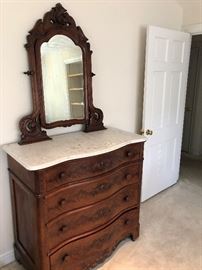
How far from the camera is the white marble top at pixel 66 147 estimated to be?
1446mm

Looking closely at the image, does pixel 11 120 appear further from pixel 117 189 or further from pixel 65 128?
pixel 117 189

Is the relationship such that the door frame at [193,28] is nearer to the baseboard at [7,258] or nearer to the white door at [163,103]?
the white door at [163,103]

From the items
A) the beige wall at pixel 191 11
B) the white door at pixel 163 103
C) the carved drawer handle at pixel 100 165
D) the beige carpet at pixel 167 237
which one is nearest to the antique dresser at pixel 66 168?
the carved drawer handle at pixel 100 165

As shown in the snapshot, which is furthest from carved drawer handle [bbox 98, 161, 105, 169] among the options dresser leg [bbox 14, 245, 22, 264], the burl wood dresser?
dresser leg [bbox 14, 245, 22, 264]

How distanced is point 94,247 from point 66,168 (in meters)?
0.73

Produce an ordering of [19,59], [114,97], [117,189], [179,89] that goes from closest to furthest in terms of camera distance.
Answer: [19,59]
[117,189]
[114,97]
[179,89]

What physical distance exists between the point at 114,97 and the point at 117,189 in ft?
3.13

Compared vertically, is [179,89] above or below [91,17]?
below

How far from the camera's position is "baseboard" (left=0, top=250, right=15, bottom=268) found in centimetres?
195

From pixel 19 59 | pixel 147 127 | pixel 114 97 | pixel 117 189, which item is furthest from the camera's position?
pixel 147 127

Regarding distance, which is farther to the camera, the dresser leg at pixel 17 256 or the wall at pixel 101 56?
the dresser leg at pixel 17 256

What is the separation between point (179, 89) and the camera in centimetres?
293

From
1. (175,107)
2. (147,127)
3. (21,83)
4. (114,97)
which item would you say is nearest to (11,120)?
(21,83)

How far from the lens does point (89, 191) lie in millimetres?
1692
